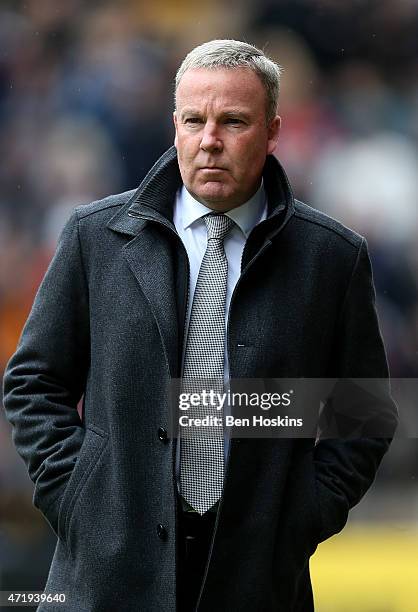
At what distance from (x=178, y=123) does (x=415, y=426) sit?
2.88 metres

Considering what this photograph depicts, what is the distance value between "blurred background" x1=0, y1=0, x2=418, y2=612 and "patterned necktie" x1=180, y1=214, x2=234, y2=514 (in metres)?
2.69

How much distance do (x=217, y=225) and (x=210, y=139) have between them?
8.0 inches

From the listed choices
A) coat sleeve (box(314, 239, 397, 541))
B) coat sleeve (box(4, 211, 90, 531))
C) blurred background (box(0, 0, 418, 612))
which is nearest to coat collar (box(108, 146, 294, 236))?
Result: coat sleeve (box(4, 211, 90, 531))

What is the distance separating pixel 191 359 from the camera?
2.45 meters

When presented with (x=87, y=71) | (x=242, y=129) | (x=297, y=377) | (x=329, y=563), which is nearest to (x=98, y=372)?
(x=297, y=377)

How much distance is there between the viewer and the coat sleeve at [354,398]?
259 cm

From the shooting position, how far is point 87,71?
18.0 feet

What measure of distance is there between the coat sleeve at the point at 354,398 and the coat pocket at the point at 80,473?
0.47 meters

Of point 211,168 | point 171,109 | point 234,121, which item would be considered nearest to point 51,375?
point 211,168

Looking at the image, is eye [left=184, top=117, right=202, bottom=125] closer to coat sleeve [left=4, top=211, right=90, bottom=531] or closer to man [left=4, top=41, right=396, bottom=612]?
man [left=4, top=41, right=396, bottom=612]

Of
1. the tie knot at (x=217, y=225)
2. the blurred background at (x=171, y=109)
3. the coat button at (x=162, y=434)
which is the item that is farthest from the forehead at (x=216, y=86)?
the blurred background at (x=171, y=109)

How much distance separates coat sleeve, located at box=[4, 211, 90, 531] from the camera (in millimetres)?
2490

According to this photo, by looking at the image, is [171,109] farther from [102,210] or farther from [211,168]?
[211,168]

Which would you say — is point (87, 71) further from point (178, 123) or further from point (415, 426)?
point (178, 123)
